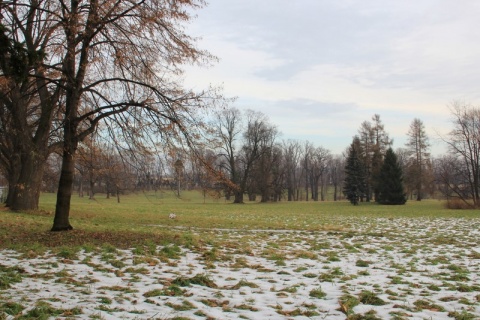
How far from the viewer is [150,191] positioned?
11906 millimetres

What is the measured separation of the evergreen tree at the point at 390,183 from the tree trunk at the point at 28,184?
4765 centimetres

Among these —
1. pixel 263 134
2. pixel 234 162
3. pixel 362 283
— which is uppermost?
pixel 263 134

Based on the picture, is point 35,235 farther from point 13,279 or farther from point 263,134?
point 263,134

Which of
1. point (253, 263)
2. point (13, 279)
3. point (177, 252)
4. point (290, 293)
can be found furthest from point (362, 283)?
point (13, 279)

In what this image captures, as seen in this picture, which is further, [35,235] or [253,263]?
[35,235]

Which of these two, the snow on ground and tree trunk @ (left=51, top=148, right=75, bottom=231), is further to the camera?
tree trunk @ (left=51, top=148, right=75, bottom=231)

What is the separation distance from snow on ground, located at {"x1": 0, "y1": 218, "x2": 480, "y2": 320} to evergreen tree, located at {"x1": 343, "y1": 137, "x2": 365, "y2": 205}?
49.0m

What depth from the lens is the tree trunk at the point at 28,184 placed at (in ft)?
60.2

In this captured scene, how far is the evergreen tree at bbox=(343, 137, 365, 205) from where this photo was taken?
2306 inches

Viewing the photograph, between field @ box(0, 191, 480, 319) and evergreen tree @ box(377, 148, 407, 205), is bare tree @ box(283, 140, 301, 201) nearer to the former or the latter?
evergreen tree @ box(377, 148, 407, 205)

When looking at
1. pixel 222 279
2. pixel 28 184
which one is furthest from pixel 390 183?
pixel 222 279

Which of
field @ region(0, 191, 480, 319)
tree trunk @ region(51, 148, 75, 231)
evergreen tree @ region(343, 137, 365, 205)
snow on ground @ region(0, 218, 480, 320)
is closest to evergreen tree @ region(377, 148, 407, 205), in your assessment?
evergreen tree @ region(343, 137, 365, 205)

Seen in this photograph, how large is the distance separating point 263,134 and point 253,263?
57936mm

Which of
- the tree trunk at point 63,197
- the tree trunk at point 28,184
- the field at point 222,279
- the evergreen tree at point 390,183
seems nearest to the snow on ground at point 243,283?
the field at point 222,279
